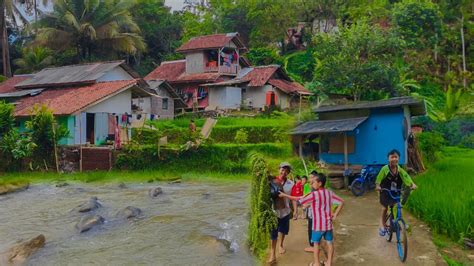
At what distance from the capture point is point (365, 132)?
14.8 meters

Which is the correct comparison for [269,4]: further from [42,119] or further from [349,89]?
[42,119]

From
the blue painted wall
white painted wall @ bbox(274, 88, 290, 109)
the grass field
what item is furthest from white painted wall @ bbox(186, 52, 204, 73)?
the grass field

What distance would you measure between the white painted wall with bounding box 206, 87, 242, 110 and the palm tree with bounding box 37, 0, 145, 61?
805cm

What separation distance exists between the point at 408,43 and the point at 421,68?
3.29 metres

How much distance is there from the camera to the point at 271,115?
1200 inches

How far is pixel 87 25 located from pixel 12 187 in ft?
66.8

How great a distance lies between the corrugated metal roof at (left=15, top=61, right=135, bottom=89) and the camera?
2678 centimetres

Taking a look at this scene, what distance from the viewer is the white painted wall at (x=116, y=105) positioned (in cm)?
2402

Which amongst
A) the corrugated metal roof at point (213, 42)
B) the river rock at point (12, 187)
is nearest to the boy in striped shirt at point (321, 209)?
the river rock at point (12, 187)

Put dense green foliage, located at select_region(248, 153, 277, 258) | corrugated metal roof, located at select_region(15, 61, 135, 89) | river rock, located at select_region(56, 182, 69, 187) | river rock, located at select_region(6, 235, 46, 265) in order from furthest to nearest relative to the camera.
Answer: corrugated metal roof, located at select_region(15, 61, 135, 89) < river rock, located at select_region(56, 182, 69, 187) < river rock, located at select_region(6, 235, 46, 265) < dense green foliage, located at select_region(248, 153, 277, 258)

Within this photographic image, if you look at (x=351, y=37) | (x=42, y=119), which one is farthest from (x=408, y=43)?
(x=42, y=119)

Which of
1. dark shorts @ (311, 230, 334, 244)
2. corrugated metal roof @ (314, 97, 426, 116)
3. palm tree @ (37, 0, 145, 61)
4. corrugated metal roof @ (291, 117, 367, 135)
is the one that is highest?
palm tree @ (37, 0, 145, 61)

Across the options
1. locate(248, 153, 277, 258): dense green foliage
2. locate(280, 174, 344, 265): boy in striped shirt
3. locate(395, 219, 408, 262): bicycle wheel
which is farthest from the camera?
locate(248, 153, 277, 258): dense green foliage

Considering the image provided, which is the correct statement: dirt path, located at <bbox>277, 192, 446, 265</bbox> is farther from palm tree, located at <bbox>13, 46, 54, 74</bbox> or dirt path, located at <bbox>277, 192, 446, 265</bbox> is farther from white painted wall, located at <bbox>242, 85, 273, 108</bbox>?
palm tree, located at <bbox>13, 46, 54, 74</bbox>
